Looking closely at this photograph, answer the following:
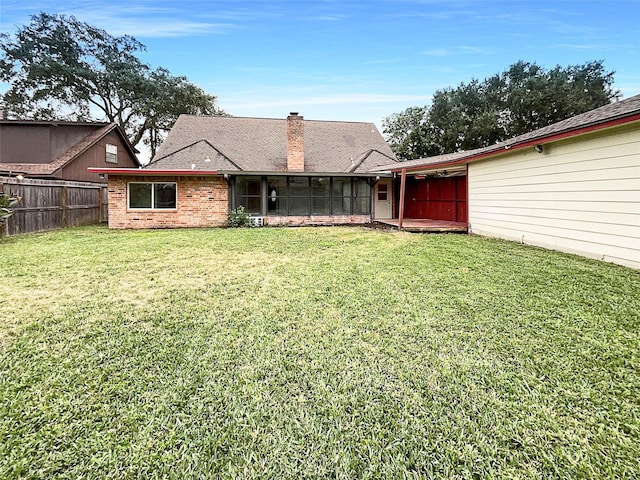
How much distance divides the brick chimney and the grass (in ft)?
34.8

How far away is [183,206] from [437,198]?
9772 mm

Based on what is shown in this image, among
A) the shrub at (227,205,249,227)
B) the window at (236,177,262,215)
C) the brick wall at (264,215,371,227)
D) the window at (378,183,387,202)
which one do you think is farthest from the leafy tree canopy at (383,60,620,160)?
the shrub at (227,205,249,227)

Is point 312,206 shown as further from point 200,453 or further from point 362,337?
point 200,453

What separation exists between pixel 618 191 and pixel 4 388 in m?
7.78

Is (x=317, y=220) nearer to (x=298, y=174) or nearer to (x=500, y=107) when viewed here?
(x=298, y=174)

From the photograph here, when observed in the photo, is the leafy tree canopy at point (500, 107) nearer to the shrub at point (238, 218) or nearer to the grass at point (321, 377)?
the shrub at point (238, 218)

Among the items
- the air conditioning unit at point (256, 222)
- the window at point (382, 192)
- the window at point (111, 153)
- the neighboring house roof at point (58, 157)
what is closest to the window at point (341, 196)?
the window at point (382, 192)

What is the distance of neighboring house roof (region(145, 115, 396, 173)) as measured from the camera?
1433cm

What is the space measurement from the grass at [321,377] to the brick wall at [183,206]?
7.87 meters

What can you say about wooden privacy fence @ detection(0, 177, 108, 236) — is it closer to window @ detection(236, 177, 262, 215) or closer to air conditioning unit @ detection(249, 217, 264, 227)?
window @ detection(236, 177, 262, 215)

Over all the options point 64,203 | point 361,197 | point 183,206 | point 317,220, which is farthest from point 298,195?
point 64,203

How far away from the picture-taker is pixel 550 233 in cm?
709

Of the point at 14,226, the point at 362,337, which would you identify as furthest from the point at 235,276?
the point at 14,226

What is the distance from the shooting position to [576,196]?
6.35 metres
